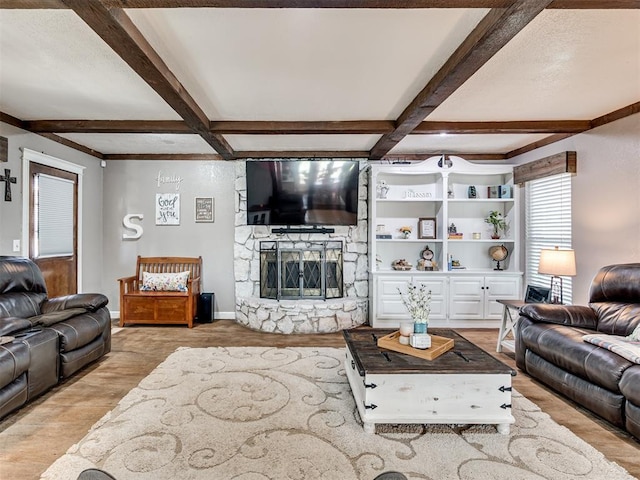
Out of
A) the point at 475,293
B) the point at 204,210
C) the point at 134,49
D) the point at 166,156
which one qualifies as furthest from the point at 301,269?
the point at 134,49

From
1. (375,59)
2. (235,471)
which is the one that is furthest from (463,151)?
(235,471)

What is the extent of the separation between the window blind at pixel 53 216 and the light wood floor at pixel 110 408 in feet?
4.58

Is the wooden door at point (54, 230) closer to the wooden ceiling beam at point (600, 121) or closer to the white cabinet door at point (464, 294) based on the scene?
the white cabinet door at point (464, 294)

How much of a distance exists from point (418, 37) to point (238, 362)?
3.16 metres

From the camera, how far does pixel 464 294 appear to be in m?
5.06

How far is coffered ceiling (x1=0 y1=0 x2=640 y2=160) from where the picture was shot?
1953 millimetres

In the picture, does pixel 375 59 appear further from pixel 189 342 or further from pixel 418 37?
pixel 189 342

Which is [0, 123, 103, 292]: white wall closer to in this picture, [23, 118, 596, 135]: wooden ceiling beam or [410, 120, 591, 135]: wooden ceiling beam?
[23, 118, 596, 135]: wooden ceiling beam

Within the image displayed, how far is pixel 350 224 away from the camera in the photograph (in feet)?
17.5

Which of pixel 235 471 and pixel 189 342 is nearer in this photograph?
pixel 235 471

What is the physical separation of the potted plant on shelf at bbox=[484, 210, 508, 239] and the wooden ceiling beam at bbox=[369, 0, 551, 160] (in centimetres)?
258

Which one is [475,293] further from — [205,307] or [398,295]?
[205,307]

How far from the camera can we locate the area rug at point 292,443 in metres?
1.96

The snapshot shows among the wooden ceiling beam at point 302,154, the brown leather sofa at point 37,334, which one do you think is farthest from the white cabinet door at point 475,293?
the brown leather sofa at point 37,334
